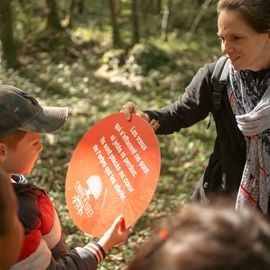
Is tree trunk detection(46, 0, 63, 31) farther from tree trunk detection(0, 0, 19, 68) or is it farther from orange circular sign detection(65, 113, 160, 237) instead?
orange circular sign detection(65, 113, 160, 237)

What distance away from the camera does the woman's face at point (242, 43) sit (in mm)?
2250

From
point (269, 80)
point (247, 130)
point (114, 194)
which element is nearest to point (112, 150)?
point (114, 194)

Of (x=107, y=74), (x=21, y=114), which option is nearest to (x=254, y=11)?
(x=21, y=114)

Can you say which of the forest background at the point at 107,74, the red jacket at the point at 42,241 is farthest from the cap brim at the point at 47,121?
the forest background at the point at 107,74

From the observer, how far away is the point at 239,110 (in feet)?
7.95

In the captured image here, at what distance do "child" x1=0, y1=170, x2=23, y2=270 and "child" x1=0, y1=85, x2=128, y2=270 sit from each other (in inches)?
13.2

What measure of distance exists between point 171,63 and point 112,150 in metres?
7.10

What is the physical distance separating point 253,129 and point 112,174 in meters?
0.74

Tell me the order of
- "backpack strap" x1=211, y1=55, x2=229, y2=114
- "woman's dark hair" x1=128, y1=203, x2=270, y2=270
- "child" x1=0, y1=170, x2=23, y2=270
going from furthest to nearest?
"backpack strap" x1=211, y1=55, x2=229, y2=114 → "child" x1=0, y1=170, x2=23, y2=270 → "woman's dark hair" x1=128, y1=203, x2=270, y2=270

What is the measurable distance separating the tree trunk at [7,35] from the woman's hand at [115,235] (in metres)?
6.95

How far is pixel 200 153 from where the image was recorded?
Result: 6.00 m

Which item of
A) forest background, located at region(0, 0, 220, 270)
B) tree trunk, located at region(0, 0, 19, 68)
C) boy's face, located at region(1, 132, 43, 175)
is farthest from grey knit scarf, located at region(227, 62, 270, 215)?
tree trunk, located at region(0, 0, 19, 68)

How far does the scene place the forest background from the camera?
16.5 feet

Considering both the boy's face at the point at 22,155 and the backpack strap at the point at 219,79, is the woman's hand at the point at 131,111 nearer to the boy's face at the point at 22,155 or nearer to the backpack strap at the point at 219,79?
the backpack strap at the point at 219,79
